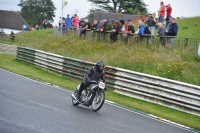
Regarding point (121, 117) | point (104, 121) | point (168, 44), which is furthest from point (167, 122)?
point (168, 44)

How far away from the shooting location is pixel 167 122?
1508cm

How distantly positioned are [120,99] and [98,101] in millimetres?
3931

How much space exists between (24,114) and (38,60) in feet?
57.0

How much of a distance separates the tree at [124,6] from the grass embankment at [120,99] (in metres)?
60.5

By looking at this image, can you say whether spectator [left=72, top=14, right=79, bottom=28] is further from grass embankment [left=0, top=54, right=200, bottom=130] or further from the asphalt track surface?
the asphalt track surface

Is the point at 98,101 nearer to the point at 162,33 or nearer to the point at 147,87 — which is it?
the point at 147,87

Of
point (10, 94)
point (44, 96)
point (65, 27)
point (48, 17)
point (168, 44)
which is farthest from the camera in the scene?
point (48, 17)

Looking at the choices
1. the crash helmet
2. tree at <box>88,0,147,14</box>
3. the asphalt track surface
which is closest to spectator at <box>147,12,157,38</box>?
the asphalt track surface

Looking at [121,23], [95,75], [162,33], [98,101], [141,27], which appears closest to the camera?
[98,101]

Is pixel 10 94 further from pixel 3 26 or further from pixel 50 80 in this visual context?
pixel 3 26

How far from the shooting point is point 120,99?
63.4ft

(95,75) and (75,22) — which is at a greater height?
(75,22)

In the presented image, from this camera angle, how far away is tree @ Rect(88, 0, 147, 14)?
88.9m

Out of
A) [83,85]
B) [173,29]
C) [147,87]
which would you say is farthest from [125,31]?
[83,85]
